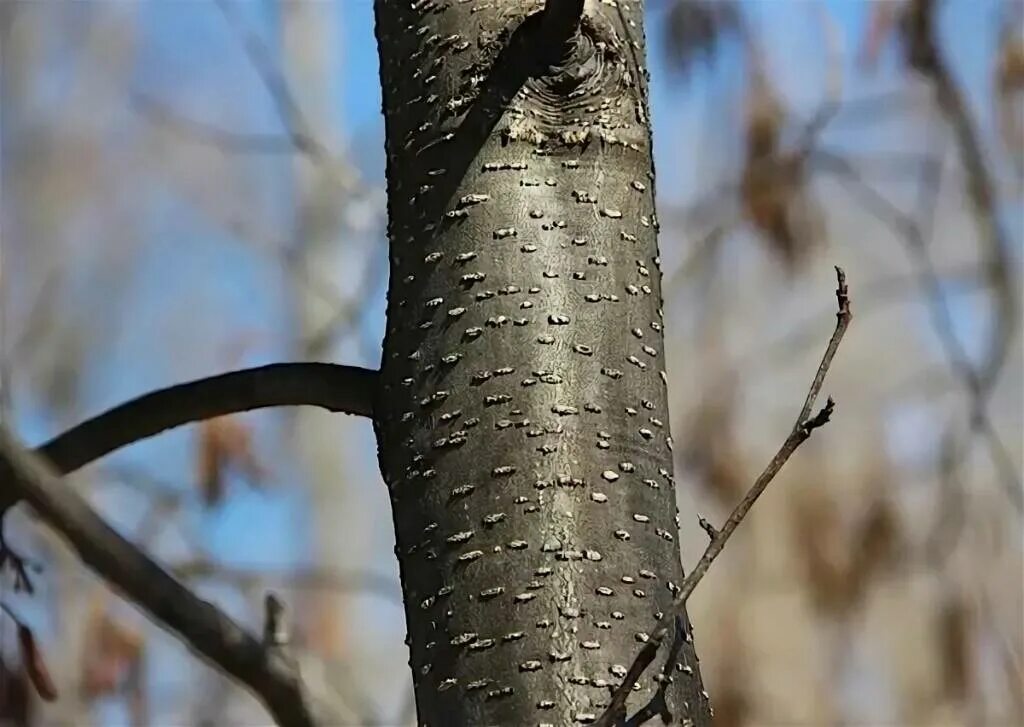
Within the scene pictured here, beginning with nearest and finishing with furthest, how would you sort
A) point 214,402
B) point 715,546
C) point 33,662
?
point 715,546, point 214,402, point 33,662

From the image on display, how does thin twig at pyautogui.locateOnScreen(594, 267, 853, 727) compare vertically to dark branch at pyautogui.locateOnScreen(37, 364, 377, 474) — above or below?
below

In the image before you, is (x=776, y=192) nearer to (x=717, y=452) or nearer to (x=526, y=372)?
(x=717, y=452)

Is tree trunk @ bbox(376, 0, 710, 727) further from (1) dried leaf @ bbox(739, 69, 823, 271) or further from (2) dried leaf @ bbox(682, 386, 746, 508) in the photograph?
(2) dried leaf @ bbox(682, 386, 746, 508)

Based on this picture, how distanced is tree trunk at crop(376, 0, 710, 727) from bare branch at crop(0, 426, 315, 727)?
22 centimetres

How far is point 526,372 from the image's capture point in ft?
1.94

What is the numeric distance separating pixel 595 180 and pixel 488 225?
51 millimetres

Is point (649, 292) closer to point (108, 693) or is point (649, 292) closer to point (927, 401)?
point (108, 693)

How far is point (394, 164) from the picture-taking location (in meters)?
0.66

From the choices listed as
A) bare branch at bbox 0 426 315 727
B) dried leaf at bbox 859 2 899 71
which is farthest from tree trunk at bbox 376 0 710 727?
dried leaf at bbox 859 2 899 71

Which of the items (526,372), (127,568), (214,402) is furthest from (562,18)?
(127,568)

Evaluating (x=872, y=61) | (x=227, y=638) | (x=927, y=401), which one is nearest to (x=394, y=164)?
(x=227, y=638)

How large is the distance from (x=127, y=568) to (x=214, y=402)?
12 cm

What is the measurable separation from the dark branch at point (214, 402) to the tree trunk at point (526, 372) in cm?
3

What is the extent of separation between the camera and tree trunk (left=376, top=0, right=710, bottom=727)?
56cm
